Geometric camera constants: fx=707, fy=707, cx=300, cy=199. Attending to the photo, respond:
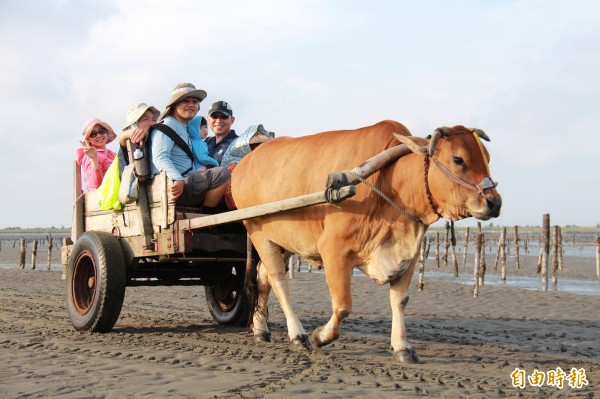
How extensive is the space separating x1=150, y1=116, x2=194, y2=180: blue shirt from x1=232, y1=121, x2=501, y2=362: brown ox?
1078 millimetres

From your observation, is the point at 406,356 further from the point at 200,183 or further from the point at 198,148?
the point at 198,148

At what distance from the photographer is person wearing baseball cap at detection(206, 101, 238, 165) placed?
8625 millimetres

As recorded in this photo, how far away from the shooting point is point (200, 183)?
24.8 ft

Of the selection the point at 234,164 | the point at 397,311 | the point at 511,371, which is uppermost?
the point at 234,164

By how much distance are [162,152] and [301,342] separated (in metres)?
2.53

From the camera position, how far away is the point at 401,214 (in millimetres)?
6027

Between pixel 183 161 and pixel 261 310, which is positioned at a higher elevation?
pixel 183 161

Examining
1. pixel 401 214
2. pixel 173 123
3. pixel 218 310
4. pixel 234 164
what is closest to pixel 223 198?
pixel 234 164

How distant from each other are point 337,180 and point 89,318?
3.69m

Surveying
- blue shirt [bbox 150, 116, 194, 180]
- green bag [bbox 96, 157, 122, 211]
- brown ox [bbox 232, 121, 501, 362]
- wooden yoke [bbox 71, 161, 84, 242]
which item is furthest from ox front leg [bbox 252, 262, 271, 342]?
wooden yoke [bbox 71, 161, 84, 242]

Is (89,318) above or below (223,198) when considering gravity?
below

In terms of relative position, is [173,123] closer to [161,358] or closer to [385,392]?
[161,358]

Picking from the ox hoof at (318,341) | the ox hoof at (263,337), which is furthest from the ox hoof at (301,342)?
the ox hoof at (263,337)

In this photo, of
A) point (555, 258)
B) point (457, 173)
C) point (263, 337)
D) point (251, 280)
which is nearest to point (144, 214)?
point (251, 280)
